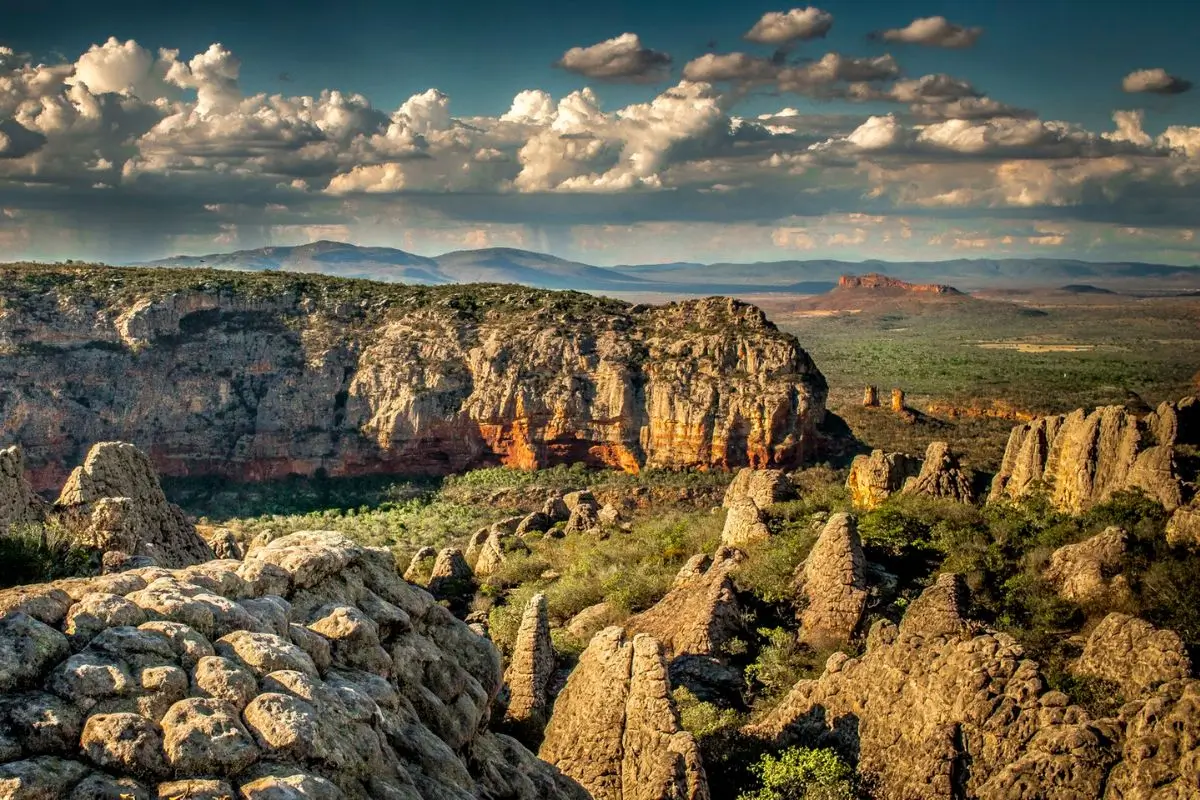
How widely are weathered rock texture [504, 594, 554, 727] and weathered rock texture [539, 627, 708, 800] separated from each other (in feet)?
8.25

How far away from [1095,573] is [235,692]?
2108cm

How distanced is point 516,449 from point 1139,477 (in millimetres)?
60765

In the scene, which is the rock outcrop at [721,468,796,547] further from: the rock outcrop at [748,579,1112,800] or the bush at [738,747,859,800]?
the bush at [738,747,859,800]

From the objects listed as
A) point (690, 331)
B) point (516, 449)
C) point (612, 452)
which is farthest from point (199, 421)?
point (690, 331)

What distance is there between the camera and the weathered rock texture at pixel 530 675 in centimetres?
2102

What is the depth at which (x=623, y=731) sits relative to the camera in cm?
1697

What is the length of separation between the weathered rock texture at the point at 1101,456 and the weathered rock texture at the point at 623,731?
1727cm

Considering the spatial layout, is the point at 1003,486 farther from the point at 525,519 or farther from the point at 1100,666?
the point at 525,519

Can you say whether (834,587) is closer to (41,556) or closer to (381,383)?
(41,556)

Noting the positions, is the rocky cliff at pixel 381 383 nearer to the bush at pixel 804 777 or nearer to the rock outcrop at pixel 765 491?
the rock outcrop at pixel 765 491

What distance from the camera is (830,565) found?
86.7 ft

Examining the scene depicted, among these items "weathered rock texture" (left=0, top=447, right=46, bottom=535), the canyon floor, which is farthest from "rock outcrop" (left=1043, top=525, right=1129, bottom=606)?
"weathered rock texture" (left=0, top=447, right=46, bottom=535)

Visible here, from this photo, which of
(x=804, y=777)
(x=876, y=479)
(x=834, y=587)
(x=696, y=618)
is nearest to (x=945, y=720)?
(x=804, y=777)

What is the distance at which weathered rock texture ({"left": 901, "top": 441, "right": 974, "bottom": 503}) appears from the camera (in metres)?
36.0
